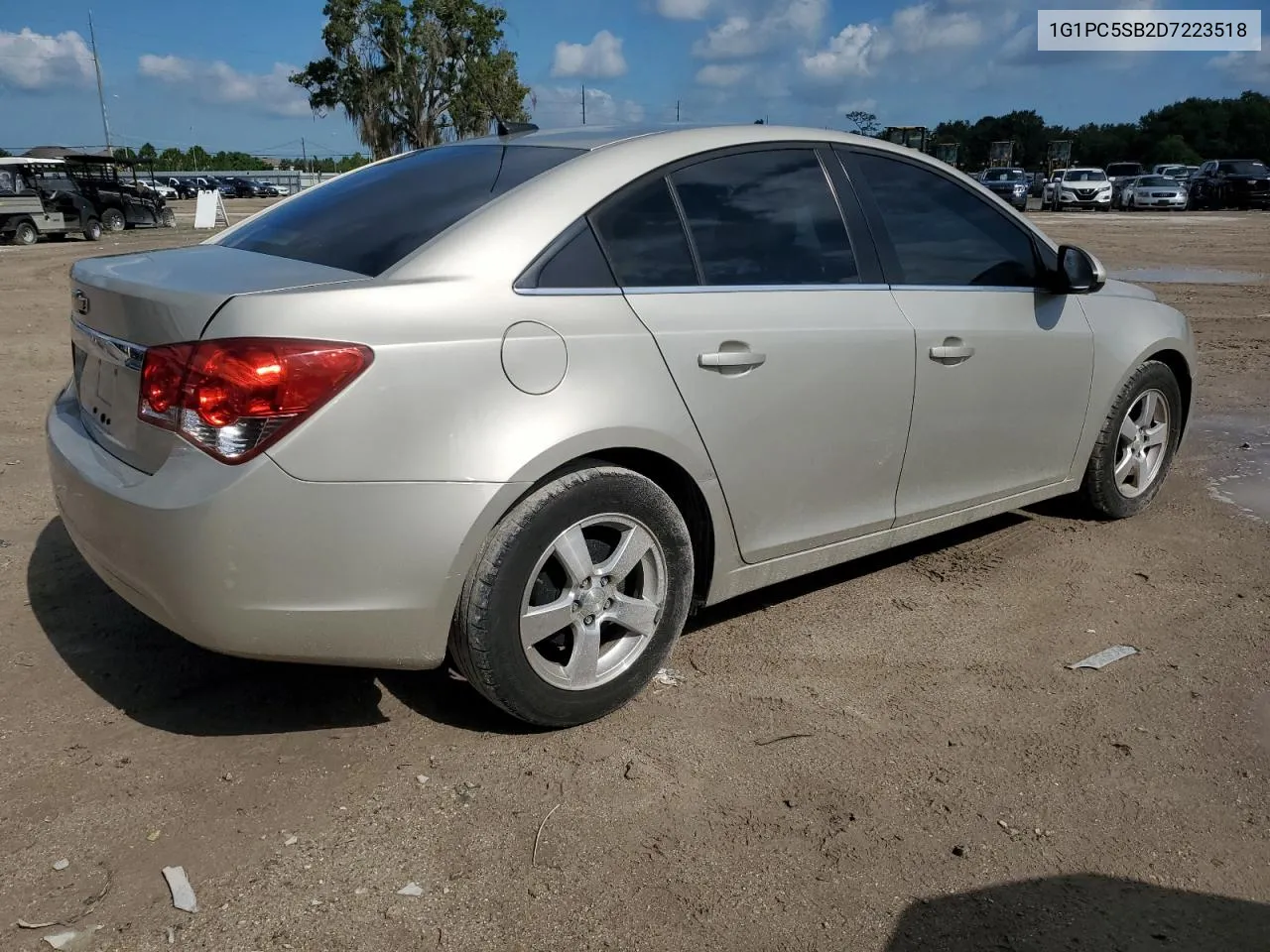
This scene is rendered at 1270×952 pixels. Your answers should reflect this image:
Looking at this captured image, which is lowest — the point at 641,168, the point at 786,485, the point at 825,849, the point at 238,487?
the point at 825,849

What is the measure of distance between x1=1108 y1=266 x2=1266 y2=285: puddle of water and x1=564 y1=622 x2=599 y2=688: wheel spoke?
13.1m

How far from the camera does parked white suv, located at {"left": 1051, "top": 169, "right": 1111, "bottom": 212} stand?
3916 cm

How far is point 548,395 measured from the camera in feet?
8.93

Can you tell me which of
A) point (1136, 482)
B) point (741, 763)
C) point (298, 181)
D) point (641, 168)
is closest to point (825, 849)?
point (741, 763)

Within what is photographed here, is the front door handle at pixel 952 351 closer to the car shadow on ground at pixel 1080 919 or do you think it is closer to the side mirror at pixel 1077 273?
the side mirror at pixel 1077 273

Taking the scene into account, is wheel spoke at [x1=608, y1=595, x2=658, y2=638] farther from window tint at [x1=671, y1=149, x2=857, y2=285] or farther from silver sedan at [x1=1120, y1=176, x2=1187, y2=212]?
silver sedan at [x1=1120, y1=176, x2=1187, y2=212]

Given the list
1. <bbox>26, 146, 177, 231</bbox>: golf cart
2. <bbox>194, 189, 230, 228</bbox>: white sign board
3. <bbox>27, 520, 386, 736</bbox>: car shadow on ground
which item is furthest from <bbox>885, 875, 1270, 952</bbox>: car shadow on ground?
<bbox>26, 146, 177, 231</bbox>: golf cart

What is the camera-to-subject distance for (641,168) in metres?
3.13

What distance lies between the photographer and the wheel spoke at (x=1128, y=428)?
4.68 m

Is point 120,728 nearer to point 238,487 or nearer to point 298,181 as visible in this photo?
point 238,487

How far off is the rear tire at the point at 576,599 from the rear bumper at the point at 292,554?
10cm

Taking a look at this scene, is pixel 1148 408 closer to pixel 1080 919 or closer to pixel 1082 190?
pixel 1080 919

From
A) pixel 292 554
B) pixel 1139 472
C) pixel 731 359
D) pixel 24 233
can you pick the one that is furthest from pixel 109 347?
pixel 24 233

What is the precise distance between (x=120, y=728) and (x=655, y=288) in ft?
6.50
